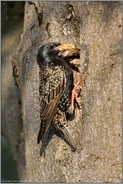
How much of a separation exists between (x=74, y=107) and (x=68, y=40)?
528 mm

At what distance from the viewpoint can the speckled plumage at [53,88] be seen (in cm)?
380

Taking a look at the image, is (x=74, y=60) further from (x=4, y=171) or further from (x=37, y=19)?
(x=4, y=171)

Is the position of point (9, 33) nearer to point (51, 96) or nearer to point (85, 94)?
point (51, 96)

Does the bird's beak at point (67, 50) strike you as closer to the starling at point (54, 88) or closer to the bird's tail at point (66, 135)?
the starling at point (54, 88)

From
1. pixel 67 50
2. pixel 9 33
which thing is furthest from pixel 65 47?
pixel 9 33

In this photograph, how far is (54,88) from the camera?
387cm

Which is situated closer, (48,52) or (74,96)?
(74,96)

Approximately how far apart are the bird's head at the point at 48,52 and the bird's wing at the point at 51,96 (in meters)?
0.10

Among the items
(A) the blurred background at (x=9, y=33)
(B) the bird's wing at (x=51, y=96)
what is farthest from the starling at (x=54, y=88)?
(A) the blurred background at (x=9, y=33)

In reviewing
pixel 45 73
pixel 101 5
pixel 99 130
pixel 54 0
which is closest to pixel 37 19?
pixel 54 0

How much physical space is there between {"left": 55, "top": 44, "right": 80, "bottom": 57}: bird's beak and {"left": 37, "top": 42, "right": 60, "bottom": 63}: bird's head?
3cm

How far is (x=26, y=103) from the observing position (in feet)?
14.1

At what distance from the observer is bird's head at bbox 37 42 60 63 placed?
154 inches

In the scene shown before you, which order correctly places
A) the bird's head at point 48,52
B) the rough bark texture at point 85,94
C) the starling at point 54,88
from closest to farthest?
the rough bark texture at point 85,94 → the starling at point 54,88 → the bird's head at point 48,52
